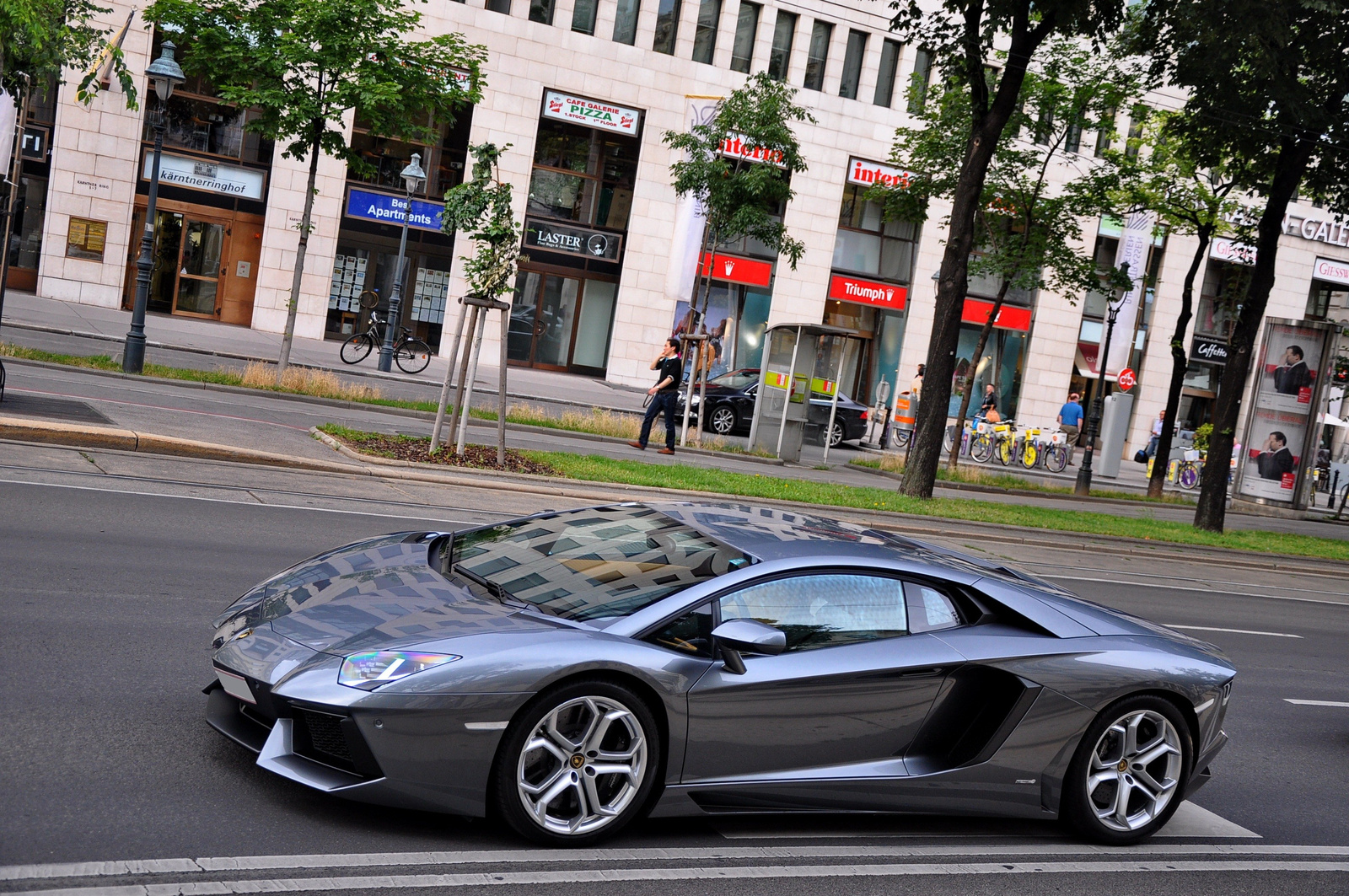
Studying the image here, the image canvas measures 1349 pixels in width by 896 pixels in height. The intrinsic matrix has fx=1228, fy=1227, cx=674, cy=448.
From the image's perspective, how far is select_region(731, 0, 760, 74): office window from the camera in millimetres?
37094

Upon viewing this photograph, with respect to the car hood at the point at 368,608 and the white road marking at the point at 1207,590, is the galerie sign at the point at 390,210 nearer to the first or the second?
the white road marking at the point at 1207,590

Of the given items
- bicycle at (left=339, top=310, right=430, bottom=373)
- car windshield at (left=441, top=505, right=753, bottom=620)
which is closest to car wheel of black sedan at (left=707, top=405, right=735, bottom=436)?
bicycle at (left=339, top=310, right=430, bottom=373)

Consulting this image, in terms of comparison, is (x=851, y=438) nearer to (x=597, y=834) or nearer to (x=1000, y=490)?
(x=1000, y=490)

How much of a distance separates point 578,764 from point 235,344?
79.0 feet

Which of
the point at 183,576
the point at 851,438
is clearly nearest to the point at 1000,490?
the point at 851,438

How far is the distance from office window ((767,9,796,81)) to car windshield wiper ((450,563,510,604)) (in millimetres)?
34526

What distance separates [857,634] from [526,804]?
1.51m

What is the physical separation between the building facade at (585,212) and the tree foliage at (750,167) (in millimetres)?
6827

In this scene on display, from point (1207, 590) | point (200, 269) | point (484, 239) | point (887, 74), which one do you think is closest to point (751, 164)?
point (484, 239)

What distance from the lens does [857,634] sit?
502cm

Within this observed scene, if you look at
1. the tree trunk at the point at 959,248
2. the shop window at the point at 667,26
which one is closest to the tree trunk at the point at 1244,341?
the tree trunk at the point at 959,248

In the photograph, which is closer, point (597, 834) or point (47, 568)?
point (597, 834)

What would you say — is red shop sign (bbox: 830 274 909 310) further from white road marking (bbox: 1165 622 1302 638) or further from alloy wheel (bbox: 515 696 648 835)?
alloy wheel (bbox: 515 696 648 835)

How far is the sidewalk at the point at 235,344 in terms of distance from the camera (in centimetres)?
2394
